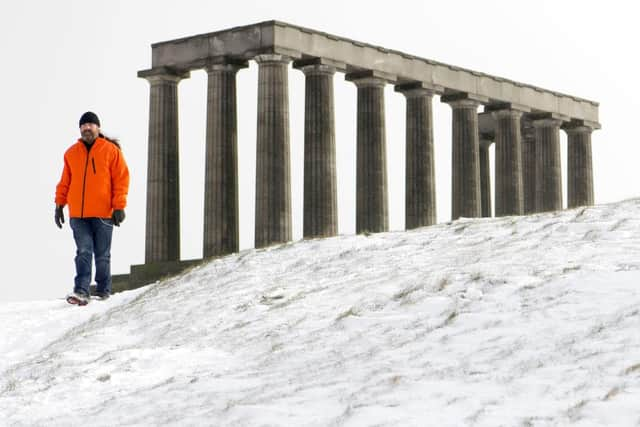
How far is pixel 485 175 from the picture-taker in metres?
66.9

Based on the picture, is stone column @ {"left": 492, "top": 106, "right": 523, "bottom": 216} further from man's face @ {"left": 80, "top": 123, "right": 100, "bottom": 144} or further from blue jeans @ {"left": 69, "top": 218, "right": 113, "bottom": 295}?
man's face @ {"left": 80, "top": 123, "right": 100, "bottom": 144}

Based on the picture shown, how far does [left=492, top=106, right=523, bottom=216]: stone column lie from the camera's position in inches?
2314

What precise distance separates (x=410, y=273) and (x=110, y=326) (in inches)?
187

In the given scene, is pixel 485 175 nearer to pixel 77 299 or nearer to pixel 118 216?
pixel 77 299

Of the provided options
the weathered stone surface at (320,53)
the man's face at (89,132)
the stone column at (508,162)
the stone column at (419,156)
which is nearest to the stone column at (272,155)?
the weathered stone surface at (320,53)

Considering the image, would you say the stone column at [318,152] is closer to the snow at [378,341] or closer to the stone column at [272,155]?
the stone column at [272,155]

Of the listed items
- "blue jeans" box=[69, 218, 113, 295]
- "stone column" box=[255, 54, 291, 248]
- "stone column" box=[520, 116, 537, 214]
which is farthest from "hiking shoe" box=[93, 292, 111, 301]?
"stone column" box=[520, 116, 537, 214]

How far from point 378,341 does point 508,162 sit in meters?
45.4

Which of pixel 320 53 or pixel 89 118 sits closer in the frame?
pixel 89 118

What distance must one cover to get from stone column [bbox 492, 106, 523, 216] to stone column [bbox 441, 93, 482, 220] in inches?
116

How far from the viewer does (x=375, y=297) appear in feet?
57.4

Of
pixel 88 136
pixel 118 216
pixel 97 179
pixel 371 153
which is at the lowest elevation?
pixel 118 216

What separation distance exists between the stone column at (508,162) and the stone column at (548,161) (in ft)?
7.39

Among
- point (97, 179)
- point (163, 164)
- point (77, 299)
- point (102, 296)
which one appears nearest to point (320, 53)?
point (163, 164)
